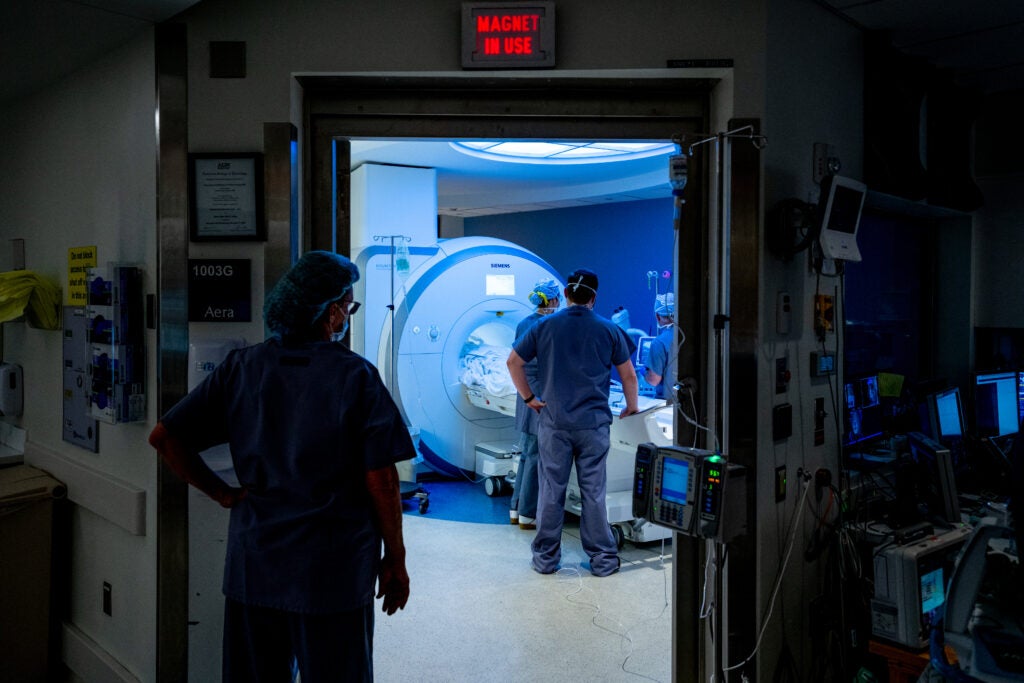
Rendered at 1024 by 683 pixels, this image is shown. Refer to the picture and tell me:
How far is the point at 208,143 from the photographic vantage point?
244 centimetres

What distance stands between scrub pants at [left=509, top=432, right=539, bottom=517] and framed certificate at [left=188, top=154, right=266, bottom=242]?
273 centimetres

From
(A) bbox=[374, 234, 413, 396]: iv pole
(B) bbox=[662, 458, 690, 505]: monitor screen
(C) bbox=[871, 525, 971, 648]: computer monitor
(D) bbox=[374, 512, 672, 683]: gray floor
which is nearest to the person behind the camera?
(B) bbox=[662, 458, 690, 505]: monitor screen

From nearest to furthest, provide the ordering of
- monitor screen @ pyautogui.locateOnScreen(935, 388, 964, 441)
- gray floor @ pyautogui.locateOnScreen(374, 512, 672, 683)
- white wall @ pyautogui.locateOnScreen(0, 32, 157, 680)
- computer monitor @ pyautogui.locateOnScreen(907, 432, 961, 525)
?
white wall @ pyautogui.locateOnScreen(0, 32, 157, 680) → computer monitor @ pyautogui.locateOnScreen(907, 432, 961, 525) → gray floor @ pyautogui.locateOnScreen(374, 512, 672, 683) → monitor screen @ pyautogui.locateOnScreen(935, 388, 964, 441)

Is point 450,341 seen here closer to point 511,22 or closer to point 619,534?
point 619,534

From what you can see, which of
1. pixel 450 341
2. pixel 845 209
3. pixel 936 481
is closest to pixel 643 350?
pixel 450 341

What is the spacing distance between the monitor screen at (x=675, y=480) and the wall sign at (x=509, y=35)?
50.4 inches

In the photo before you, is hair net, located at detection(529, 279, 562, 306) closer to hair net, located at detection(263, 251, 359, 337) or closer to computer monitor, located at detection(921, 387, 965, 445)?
computer monitor, located at detection(921, 387, 965, 445)

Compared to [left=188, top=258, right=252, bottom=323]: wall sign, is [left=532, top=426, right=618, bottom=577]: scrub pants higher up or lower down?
lower down

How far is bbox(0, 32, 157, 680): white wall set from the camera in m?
2.60

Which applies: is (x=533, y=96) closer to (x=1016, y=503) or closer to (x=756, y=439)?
(x=756, y=439)

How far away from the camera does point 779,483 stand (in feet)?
8.45

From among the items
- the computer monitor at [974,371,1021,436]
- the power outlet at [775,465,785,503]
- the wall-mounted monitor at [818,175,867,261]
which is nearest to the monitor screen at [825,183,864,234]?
the wall-mounted monitor at [818,175,867,261]

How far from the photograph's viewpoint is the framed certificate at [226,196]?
7.91 feet

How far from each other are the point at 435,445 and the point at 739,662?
3596 mm
